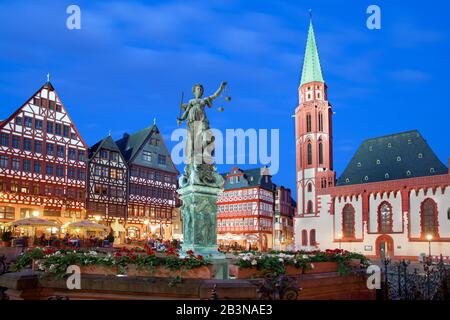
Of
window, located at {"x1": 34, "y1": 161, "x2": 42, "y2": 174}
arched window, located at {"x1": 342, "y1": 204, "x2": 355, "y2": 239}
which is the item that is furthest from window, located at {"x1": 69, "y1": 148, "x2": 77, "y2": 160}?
arched window, located at {"x1": 342, "y1": 204, "x2": 355, "y2": 239}

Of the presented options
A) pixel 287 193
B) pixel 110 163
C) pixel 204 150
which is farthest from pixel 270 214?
pixel 204 150

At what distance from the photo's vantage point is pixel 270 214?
2911 inches

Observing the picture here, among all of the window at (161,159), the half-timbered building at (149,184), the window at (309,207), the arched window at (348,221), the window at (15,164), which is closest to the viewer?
the window at (15,164)

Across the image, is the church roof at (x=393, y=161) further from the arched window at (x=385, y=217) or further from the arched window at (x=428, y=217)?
the arched window at (x=428, y=217)

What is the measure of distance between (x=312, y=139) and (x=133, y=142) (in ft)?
84.7

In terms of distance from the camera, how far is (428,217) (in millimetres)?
48250

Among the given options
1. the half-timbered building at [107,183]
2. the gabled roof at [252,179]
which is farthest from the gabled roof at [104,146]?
the gabled roof at [252,179]

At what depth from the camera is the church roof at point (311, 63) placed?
69713 millimetres

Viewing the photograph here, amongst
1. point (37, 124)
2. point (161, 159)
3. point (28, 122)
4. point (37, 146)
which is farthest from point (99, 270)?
point (161, 159)

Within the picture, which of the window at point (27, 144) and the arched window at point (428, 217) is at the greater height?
the window at point (27, 144)

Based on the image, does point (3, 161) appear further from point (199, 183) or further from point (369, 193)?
point (369, 193)

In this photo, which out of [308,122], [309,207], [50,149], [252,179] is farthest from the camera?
[252,179]

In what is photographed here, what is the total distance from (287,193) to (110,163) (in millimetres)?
37435

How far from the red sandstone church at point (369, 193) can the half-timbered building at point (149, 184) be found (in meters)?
18.2
